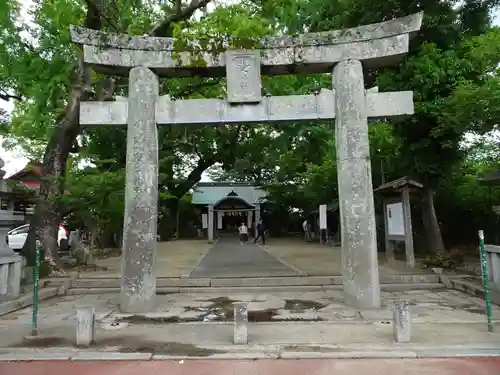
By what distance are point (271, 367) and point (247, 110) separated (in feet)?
18.8

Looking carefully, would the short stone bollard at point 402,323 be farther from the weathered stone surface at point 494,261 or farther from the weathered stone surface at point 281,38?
the weathered stone surface at point 281,38

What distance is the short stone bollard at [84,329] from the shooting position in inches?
245

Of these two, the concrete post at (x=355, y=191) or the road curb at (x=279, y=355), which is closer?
the road curb at (x=279, y=355)

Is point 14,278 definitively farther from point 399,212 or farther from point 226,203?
point 226,203

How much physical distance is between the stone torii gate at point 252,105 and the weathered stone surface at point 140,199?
23 millimetres

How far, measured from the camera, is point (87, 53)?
8.67 m

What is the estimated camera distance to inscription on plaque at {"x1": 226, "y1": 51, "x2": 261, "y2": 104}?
8.96 m

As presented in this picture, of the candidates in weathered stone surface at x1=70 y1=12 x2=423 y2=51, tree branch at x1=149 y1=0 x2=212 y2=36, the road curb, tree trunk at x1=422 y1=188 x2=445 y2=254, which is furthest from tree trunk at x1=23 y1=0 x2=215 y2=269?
tree trunk at x1=422 y1=188 x2=445 y2=254

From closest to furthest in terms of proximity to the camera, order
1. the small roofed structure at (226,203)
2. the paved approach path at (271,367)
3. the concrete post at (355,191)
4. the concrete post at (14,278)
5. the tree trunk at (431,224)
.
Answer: the paved approach path at (271,367) → the concrete post at (355,191) → the concrete post at (14,278) → the tree trunk at (431,224) → the small roofed structure at (226,203)

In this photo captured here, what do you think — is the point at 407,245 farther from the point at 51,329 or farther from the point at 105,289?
the point at 51,329

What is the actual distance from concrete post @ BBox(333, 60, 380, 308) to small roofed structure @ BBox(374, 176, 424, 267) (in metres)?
4.85

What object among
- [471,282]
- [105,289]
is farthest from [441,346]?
[105,289]

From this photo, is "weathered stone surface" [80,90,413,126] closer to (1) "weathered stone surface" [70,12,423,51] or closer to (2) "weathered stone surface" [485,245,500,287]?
(1) "weathered stone surface" [70,12,423,51]

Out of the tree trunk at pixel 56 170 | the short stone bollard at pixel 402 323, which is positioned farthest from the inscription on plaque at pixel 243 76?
the tree trunk at pixel 56 170
